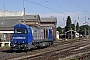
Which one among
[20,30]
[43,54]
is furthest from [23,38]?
[43,54]

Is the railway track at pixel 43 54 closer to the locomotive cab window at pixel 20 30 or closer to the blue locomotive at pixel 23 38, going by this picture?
the blue locomotive at pixel 23 38

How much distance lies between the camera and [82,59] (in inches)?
672

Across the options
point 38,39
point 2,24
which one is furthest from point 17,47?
point 2,24

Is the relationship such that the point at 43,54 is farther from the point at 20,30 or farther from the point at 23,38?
the point at 20,30

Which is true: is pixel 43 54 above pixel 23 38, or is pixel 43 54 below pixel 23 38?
below

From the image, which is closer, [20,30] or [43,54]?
[43,54]

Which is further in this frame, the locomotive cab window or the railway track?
the locomotive cab window

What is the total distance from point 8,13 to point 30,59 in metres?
75.9

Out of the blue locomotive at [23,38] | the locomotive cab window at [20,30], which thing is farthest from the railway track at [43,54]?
the locomotive cab window at [20,30]

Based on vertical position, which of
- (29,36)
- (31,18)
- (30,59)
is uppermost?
(31,18)

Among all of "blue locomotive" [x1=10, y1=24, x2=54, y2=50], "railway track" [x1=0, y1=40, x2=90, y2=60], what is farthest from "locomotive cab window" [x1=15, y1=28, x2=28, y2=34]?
"railway track" [x1=0, y1=40, x2=90, y2=60]

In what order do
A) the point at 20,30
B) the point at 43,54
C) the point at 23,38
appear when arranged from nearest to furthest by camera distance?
the point at 43,54
the point at 23,38
the point at 20,30

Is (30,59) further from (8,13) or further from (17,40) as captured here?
(8,13)

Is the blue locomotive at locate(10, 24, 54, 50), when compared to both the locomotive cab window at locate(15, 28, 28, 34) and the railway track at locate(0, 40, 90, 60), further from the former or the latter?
the railway track at locate(0, 40, 90, 60)
